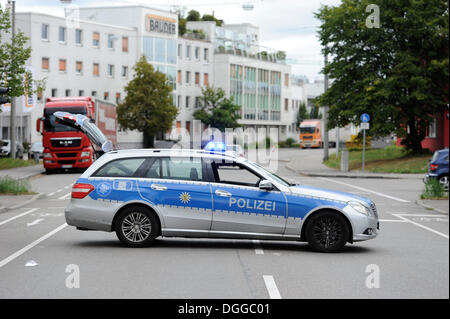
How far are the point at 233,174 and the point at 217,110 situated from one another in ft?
274

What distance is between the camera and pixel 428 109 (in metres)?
41.2

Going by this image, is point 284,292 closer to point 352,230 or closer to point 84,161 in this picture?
point 352,230

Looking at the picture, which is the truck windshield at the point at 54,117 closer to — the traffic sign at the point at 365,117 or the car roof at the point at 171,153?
the traffic sign at the point at 365,117

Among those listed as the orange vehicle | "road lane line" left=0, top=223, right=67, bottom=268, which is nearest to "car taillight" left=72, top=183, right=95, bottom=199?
"road lane line" left=0, top=223, right=67, bottom=268

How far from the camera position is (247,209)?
11570 millimetres

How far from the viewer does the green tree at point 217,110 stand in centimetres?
9538

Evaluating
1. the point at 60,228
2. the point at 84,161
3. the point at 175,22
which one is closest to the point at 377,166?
the point at 84,161

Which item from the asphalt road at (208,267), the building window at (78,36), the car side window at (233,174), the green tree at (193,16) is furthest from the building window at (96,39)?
the car side window at (233,174)

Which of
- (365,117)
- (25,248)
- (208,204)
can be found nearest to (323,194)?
(208,204)

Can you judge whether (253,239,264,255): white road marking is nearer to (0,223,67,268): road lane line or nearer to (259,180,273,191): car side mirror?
(259,180,273,191): car side mirror

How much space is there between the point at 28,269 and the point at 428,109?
1358 inches

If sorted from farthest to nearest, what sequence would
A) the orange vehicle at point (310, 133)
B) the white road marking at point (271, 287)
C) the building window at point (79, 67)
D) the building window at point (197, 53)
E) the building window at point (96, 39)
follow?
1. the orange vehicle at point (310, 133)
2. the building window at point (197, 53)
3. the building window at point (96, 39)
4. the building window at point (79, 67)
5. the white road marking at point (271, 287)

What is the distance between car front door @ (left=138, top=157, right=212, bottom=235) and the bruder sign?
79627mm

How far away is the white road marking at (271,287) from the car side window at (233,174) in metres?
2.77
